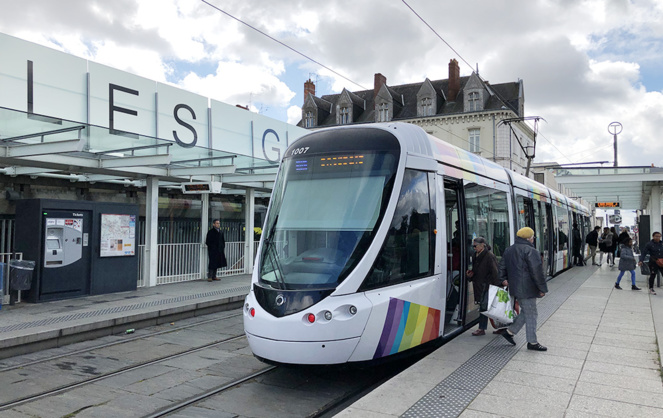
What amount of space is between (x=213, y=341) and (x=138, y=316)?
5.85 feet

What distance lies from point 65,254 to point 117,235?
1.37 metres

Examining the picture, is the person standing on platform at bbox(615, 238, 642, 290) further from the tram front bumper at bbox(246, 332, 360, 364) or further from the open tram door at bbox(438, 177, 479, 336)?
the tram front bumper at bbox(246, 332, 360, 364)

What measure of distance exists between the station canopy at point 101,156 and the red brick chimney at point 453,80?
33.5m

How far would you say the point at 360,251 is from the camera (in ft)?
19.1

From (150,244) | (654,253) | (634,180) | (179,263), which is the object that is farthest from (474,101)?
(150,244)

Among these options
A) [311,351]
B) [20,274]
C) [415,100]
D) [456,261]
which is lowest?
[311,351]

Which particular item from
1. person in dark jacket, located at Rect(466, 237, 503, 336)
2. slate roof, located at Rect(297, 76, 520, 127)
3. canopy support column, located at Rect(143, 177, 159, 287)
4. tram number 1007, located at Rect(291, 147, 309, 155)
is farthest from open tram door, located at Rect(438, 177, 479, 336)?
slate roof, located at Rect(297, 76, 520, 127)

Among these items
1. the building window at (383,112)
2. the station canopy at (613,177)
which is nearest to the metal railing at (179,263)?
the station canopy at (613,177)

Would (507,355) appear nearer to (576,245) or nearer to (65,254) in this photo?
(65,254)

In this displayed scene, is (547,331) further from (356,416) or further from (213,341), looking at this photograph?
(213,341)

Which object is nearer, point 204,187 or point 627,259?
point 627,259

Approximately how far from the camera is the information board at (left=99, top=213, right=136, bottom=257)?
11.8 metres

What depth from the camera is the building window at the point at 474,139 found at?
143 ft

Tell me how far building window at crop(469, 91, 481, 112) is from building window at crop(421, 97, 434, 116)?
344cm
